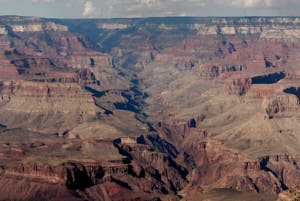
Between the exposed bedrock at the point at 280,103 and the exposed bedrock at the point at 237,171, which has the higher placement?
the exposed bedrock at the point at 280,103

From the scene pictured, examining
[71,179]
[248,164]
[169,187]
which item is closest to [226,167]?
[248,164]

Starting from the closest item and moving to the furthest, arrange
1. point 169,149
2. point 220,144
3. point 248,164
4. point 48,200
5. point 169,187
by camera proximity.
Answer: point 48,200
point 169,187
point 248,164
point 220,144
point 169,149

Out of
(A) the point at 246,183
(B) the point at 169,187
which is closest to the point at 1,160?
(B) the point at 169,187

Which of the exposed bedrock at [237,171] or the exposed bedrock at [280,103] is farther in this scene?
the exposed bedrock at [280,103]

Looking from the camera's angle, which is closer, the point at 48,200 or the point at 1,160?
the point at 48,200

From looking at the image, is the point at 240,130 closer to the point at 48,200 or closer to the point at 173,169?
the point at 173,169

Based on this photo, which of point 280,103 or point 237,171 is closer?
point 237,171

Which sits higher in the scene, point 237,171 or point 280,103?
point 280,103

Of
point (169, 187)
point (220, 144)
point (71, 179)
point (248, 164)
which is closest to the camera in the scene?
point (71, 179)

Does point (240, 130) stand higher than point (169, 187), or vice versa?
point (240, 130)

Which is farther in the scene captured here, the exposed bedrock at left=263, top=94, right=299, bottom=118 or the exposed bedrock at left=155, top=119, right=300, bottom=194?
the exposed bedrock at left=263, top=94, right=299, bottom=118

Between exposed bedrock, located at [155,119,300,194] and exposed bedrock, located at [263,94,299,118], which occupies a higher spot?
exposed bedrock, located at [263,94,299,118]
